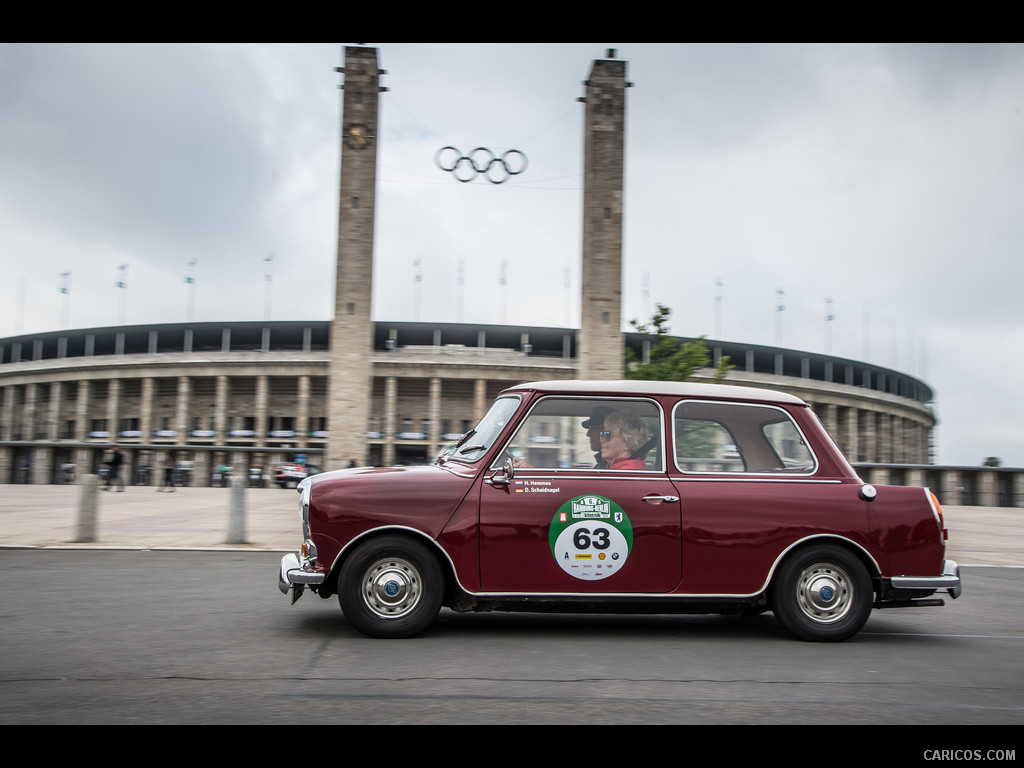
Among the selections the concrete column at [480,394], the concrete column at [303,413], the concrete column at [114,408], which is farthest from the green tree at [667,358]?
the concrete column at [114,408]

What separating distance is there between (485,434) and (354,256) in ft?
108

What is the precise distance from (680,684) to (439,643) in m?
1.71

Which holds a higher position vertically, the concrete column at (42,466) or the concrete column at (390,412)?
the concrete column at (390,412)

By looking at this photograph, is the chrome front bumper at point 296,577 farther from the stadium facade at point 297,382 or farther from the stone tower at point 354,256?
the stadium facade at point 297,382

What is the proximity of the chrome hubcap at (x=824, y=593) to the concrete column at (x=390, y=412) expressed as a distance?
7388 cm

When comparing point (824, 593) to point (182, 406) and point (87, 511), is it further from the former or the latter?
point (182, 406)

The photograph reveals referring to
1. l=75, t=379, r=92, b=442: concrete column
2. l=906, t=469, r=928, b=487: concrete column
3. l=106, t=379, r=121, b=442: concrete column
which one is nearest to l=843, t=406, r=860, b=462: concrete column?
l=906, t=469, r=928, b=487: concrete column

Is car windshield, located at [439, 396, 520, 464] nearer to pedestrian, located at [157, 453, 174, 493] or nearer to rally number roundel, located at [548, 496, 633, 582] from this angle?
rally number roundel, located at [548, 496, 633, 582]

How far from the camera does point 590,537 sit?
559 cm

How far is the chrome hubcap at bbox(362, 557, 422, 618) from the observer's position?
5.54 metres

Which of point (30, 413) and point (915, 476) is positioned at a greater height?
point (30, 413)

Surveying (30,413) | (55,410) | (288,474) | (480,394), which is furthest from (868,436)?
(30,413)

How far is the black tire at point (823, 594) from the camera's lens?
5.75 metres
